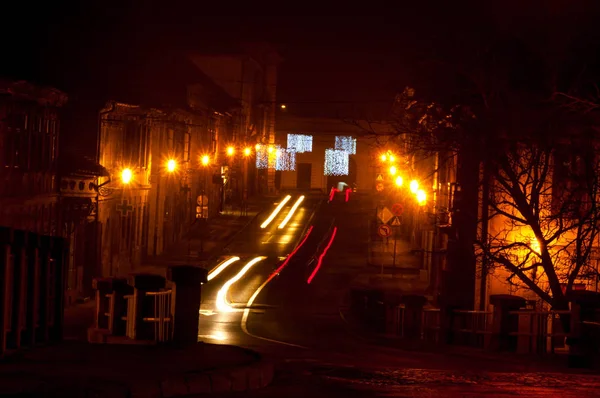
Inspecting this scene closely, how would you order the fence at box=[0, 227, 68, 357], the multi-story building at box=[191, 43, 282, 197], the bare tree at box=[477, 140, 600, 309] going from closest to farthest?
the fence at box=[0, 227, 68, 357], the bare tree at box=[477, 140, 600, 309], the multi-story building at box=[191, 43, 282, 197]

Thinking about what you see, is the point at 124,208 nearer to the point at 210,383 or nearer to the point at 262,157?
the point at 210,383

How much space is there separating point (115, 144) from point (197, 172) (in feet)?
61.2

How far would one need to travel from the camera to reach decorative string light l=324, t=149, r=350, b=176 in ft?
334

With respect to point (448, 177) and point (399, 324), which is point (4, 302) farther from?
point (448, 177)

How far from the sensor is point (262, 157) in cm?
8569

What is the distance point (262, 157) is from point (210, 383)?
74.9m

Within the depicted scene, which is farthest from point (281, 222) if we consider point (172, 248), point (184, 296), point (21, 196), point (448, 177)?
point (184, 296)

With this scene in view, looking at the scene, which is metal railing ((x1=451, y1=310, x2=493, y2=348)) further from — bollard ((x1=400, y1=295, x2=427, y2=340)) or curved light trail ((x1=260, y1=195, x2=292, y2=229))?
curved light trail ((x1=260, y1=195, x2=292, y2=229))

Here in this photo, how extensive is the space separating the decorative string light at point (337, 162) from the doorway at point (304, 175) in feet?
6.05

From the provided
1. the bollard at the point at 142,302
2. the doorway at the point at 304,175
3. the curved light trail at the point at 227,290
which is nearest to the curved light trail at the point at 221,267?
the curved light trail at the point at 227,290

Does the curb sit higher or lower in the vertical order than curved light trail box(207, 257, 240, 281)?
lower

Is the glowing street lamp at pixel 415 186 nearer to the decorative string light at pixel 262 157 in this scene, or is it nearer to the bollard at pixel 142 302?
the bollard at pixel 142 302

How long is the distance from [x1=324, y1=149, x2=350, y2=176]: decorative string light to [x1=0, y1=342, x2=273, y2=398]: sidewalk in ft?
290

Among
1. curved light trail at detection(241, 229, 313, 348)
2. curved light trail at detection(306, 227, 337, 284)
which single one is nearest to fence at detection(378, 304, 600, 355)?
curved light trail at detection(241, 229, 313, 348)
